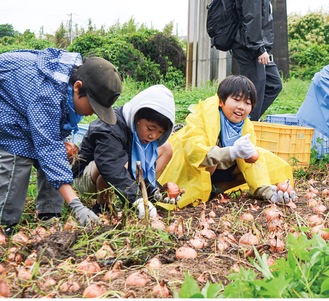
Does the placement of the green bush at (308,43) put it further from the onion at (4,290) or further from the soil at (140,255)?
the onion at (4,290)

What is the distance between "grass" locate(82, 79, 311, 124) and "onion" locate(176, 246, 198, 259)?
447 centimetres

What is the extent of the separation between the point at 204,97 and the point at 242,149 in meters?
5.12

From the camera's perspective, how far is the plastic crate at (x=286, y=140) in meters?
4.79

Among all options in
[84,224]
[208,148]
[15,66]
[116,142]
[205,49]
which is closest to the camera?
[84,224]

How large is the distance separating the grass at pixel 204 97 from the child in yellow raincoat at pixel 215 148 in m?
2.89

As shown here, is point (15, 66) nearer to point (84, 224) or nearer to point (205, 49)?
point (84, 224)

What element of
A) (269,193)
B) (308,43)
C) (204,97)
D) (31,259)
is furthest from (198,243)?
(308,43)

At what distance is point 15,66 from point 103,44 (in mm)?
10455

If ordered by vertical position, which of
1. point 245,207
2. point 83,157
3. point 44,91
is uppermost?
point 44,91

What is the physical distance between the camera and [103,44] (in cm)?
1337

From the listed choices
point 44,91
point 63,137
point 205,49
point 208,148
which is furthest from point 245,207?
point 205,49

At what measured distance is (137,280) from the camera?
80.1 inches

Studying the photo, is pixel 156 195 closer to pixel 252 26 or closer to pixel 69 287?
pixel 69 287

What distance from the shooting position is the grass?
25.2 ft
